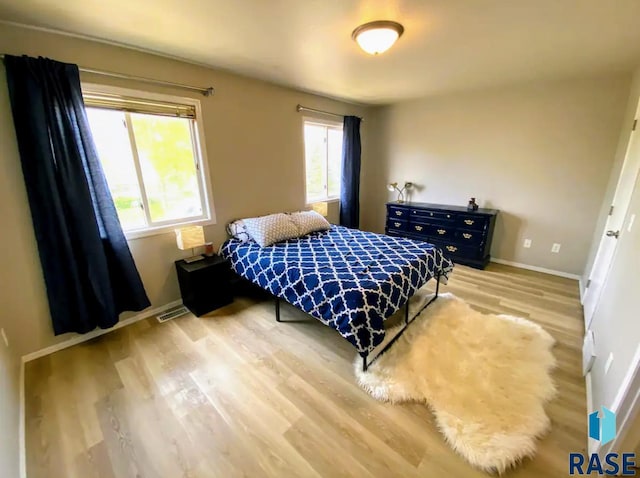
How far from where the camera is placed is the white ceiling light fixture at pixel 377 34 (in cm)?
170

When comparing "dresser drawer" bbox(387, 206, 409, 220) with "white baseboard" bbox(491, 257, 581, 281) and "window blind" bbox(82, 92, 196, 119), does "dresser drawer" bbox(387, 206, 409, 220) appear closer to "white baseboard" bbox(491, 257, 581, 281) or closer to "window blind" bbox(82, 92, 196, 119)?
"white baseboard" bbox(491, 257, 581, 281)

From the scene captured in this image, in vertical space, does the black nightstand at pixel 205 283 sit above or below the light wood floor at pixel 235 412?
above

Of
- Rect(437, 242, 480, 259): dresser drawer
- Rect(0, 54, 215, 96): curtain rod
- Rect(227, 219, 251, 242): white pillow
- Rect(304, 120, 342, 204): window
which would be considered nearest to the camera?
Rect(0, 54, 215, 96): curtain rod

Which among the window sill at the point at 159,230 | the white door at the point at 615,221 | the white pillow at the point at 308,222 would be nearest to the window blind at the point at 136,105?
the window sill at the point at 159,230

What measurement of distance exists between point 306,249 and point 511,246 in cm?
291

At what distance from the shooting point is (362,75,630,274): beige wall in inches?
116

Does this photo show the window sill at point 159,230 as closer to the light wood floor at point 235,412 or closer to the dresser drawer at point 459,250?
the light wood floor at point 235,412

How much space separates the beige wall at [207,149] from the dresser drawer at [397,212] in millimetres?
905

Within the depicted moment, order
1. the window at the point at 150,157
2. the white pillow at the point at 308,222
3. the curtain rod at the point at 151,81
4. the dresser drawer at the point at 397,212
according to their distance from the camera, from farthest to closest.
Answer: the dresser drawer at the point at 397,212 < the white pillow at the point at 308,222 < the window at the point at 150,157 < the curtain rod at the point at 151,81

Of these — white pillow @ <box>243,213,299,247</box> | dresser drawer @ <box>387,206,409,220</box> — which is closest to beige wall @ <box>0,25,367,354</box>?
white pillow @ <box>243,213,299,247</box>

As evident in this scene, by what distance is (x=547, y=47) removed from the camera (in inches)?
82.5

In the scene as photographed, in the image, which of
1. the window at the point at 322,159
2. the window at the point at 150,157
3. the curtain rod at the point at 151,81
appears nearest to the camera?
the curtain rod at the point at 151,81

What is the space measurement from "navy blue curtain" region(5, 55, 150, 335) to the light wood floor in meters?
0.44

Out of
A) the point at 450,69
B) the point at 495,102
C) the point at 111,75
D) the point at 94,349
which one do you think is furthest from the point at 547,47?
the point at 94,349
